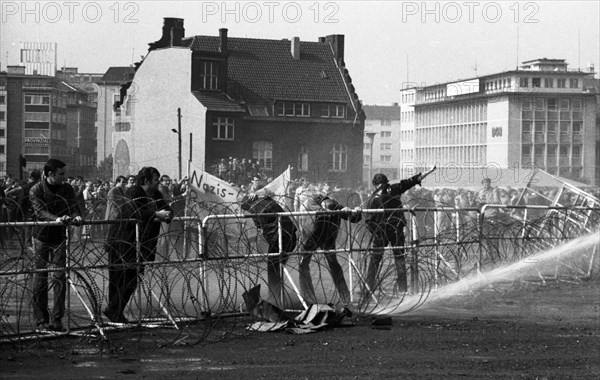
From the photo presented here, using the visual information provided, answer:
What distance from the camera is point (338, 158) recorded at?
145ft

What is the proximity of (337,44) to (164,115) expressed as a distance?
7.21m

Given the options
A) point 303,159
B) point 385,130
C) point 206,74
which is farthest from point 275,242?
point 385,130

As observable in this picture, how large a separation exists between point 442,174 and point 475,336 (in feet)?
81.8

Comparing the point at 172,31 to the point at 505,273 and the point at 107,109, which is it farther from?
the point at 505,273

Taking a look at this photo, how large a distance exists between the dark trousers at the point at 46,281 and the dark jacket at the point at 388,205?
165 inches

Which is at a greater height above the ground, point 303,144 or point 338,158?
point 303,144

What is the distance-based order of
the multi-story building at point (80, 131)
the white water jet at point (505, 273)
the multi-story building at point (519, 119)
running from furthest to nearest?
the multi-story building at point (80, 131) → the multi-story building at point (519, 119) → the white water jet at point (505, 273)

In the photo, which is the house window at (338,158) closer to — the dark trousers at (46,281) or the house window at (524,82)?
the house window at (524,82)

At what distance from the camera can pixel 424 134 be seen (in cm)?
3941

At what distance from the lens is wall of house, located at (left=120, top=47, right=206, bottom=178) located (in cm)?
4088

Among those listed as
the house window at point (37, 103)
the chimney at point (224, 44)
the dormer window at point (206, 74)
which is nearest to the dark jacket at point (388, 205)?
the house window at point (37, 103)

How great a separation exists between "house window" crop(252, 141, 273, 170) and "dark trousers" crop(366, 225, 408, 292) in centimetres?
2824

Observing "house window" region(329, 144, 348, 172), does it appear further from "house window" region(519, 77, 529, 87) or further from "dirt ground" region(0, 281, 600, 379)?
"dirt ground" region(0, 281, 600, 379)

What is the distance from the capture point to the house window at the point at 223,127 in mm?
41031
